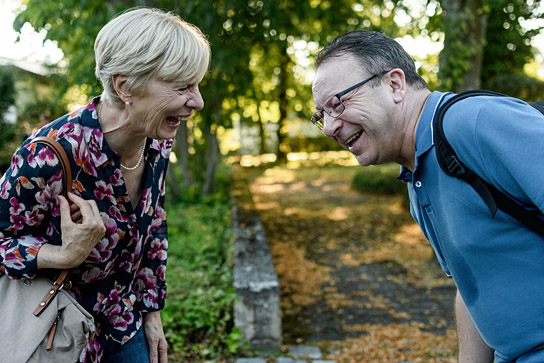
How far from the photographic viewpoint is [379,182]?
483 inches

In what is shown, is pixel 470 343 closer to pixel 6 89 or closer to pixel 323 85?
pixel 323 85

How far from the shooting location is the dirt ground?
437 cm

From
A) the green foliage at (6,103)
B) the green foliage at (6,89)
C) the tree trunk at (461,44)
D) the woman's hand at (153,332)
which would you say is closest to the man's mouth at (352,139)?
the woman's hand at (153,332)

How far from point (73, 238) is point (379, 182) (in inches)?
438

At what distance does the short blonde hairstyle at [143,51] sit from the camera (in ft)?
5.72

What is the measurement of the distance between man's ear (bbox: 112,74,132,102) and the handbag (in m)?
0.30

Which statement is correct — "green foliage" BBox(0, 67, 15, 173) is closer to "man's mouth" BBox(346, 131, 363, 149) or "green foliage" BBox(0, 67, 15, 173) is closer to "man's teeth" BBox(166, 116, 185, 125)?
"man's teeth" BBox(166, 116, 185, 125)

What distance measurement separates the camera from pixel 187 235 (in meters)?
6.66

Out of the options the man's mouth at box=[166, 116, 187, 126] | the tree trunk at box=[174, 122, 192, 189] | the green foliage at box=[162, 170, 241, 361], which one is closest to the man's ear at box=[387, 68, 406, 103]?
the man's mouth at box=[166, 116, 187, 126]

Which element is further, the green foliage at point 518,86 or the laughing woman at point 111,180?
the green foliage at point 518,86

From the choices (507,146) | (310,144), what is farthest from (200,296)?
(310,144)

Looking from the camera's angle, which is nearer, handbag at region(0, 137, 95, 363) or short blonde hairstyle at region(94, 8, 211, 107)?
handbag at region(0, 137, 95, 363)

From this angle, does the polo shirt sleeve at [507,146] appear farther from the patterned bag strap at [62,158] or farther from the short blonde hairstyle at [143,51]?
the patterned bag strap at [62,158]

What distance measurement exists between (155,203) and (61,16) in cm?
508
